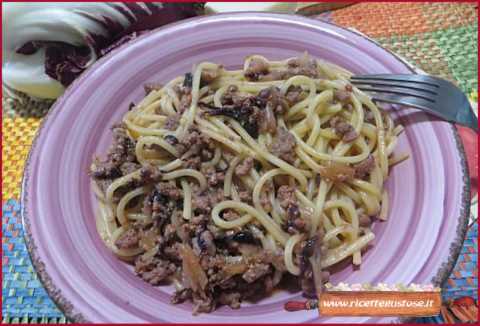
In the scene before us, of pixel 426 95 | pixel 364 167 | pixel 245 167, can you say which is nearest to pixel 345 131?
pixel 364 167

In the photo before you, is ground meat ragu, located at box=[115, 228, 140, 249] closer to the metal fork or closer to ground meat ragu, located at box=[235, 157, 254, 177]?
ground meat ragu, located at box=[235, 157, 254, 177]

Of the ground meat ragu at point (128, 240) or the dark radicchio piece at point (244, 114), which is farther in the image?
the dark radicchio piece at point (244, 114)

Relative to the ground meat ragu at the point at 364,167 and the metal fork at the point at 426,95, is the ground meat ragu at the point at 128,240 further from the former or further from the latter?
the metal fork at the point at 426,95

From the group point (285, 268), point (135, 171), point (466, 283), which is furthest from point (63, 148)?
point (466, 283)

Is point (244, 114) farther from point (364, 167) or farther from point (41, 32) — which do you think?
point (41, 32)

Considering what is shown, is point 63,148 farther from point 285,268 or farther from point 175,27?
point 285,268

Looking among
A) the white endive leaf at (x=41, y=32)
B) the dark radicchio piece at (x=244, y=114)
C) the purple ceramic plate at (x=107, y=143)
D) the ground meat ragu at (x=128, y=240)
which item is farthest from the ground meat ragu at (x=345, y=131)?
the white endive leaf at (x=41, y=32)
